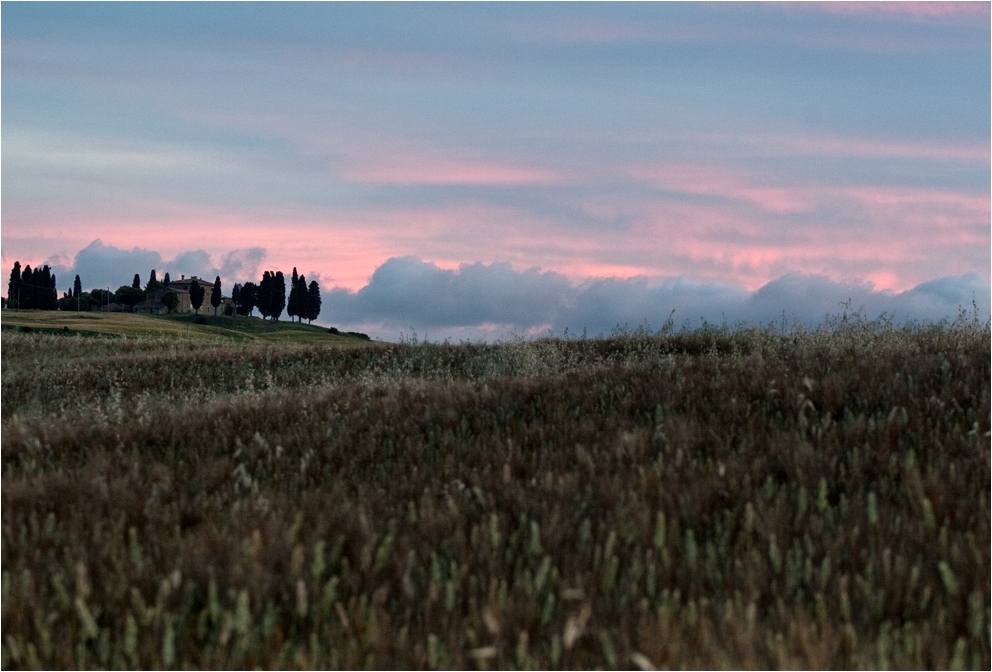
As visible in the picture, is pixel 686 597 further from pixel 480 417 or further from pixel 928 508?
pixel 480 417

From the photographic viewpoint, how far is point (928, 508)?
12.2 feet

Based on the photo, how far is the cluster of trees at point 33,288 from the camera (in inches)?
4825

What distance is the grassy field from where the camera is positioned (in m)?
53.7

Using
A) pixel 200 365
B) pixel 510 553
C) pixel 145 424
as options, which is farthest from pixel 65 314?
pixel 510 553

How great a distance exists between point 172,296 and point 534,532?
137997mm

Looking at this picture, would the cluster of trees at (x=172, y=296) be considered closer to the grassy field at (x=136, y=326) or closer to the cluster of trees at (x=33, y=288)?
the cluster of trees at (x=33, y=288)

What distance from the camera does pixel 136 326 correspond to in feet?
205

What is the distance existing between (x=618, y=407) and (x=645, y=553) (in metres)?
3.22

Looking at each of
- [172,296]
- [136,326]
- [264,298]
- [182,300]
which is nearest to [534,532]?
[136,326]

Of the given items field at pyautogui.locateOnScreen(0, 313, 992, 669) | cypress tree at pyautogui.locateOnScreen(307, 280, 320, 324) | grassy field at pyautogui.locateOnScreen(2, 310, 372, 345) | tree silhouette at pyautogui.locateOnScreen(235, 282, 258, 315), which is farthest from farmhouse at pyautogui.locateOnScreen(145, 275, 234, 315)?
field at pyautogui.locateOnScreen(0, 313, 992, 669)

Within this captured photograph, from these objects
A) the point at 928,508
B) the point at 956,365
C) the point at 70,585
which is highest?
the point at 956,365

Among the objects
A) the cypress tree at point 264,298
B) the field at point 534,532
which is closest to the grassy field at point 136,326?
the cypress tree at point 264,298

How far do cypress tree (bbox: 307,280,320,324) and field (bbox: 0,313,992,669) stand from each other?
125597mm

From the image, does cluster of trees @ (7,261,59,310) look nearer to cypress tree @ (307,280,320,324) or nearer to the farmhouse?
the farmhouse
